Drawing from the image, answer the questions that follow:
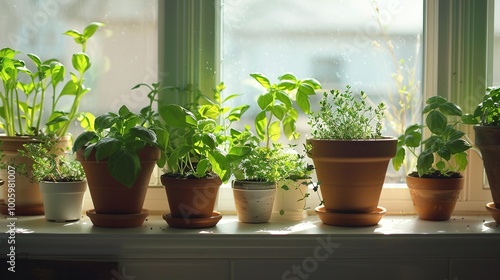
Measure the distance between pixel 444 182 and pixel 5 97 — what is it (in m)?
1.45

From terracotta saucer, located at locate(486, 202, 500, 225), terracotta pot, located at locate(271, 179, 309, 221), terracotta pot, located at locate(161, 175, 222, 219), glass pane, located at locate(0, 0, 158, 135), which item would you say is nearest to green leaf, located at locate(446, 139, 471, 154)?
terracotta saucer, located at locate(486, 202, 500, 225)

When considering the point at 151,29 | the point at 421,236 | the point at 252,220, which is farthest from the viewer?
the point at 151,29

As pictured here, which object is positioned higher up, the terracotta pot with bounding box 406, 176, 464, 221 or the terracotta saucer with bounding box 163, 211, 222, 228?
the terracotta pot with bounding box 406, 176, 464, 221

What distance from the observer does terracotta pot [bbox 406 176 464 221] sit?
2117mm

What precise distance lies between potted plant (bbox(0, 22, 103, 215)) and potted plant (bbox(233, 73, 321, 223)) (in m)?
0.56

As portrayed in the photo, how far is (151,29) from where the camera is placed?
7.38 feet

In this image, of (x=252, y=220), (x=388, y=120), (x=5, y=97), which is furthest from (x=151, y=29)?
(x=388, y=120)

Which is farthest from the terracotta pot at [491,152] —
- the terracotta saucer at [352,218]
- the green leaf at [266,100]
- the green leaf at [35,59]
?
the green leaf at [35,59]

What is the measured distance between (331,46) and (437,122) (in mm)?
447

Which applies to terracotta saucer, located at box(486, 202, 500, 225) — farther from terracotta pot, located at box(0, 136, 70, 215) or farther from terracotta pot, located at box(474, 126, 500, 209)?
terracotta pot, located at box(0, 136, 70, 215)

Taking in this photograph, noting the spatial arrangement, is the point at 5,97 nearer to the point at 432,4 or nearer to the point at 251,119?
the point at 251,119

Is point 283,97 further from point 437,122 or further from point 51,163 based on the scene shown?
point 51,163

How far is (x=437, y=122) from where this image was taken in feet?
6.84

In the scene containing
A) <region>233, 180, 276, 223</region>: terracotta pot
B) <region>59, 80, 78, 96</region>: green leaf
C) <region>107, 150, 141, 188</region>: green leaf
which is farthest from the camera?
<region>59, 80, 78, 96</region>: green leaf
